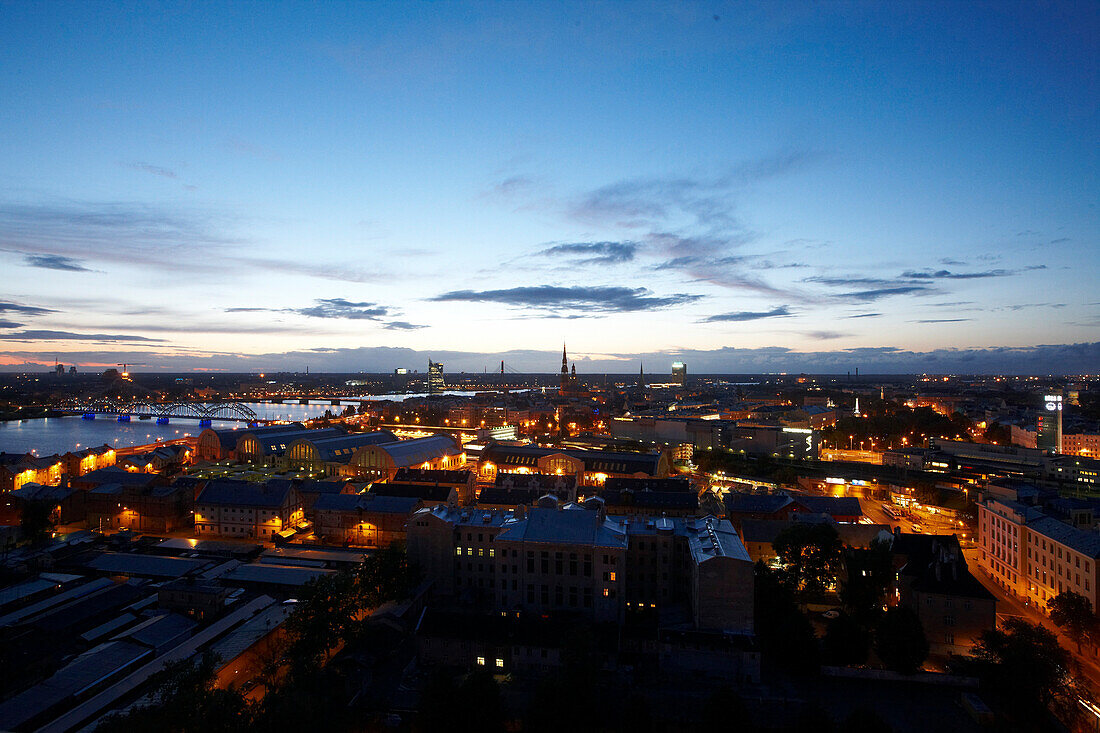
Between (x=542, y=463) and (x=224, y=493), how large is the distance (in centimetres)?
858

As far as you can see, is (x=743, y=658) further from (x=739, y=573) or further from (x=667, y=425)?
(x=667, y=425)

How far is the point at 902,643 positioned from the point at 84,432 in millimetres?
43247

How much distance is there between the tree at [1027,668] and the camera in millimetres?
6363

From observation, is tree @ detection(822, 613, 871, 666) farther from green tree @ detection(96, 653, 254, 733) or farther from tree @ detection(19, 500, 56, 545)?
tree @ detection(19, 500, 56, 545)

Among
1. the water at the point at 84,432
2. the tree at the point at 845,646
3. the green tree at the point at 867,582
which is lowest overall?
the water at the point at 84,432

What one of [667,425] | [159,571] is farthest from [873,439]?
[159,571]

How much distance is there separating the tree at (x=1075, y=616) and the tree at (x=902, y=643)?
7.07 ft

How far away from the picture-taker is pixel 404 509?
39.6 ft

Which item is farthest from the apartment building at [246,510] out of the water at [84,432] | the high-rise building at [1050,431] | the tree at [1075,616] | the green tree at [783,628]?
the high-rise building at [1050,431]

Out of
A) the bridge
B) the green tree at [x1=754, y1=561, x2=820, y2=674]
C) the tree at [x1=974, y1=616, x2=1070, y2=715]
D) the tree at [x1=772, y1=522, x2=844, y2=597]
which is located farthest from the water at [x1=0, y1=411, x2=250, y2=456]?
the tree at [x1=974, y1=616, x2=1070, y2=715]

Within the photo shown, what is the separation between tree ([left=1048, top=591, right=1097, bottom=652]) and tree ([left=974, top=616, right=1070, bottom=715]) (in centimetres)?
111

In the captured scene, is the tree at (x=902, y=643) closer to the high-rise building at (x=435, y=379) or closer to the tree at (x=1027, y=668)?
the tree at (x=1027, y=668)

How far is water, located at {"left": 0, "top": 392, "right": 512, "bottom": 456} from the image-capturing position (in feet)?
96.8

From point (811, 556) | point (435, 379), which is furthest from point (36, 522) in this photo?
point (435, 379)
